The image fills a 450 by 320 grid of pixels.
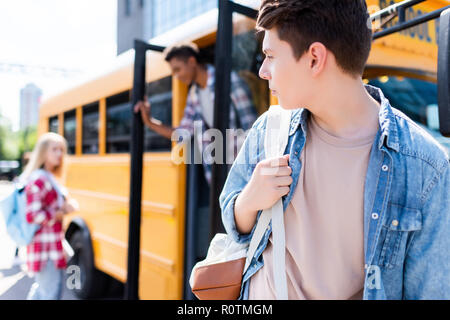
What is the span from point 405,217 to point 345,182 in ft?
0.47

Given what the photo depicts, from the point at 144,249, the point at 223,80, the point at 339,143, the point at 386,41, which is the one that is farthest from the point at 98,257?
the point at 339,143

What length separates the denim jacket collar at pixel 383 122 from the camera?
0.90m

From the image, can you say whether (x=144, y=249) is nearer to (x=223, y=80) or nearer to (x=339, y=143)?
(x=223, y=80)

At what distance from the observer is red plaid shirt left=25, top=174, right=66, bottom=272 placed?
3.15m

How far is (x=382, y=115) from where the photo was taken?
0.94 metres

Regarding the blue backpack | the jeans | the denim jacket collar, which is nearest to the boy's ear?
the denim jacket collar

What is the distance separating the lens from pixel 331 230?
0.91 m

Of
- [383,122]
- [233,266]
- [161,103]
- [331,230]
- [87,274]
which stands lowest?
[87,274]

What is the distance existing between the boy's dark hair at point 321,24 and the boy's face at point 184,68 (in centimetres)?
182

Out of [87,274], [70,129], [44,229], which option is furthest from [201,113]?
[70,129]

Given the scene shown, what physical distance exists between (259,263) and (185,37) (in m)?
2.19

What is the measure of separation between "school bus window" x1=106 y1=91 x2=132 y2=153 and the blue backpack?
2.80ft

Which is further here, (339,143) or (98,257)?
(98,257)

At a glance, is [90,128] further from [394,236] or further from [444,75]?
[394,236]
